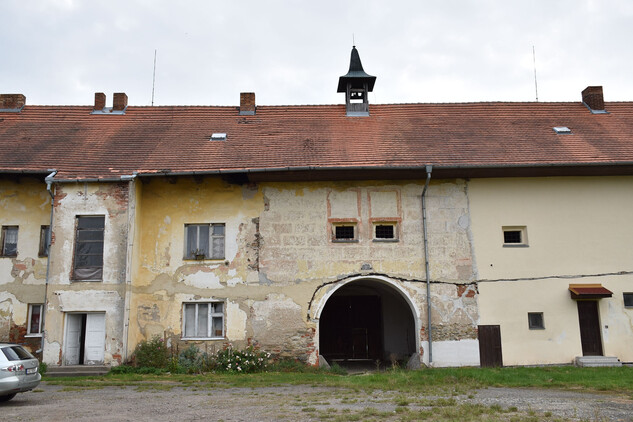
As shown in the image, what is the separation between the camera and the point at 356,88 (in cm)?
2133

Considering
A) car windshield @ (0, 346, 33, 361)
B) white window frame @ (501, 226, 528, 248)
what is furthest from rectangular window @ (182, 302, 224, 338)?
white window frame @ (501, 226, 528, 248)

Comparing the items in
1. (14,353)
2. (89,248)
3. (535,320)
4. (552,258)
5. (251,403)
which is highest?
(89,248)

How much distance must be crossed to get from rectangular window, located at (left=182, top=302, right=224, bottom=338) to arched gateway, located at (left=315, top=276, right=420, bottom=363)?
14.0ft

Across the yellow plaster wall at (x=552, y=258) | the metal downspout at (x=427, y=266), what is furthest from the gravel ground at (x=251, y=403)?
the yellow plaster wall at (x=552, y=258)

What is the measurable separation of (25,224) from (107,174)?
2859 mm

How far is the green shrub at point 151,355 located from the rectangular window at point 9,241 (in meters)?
4.59

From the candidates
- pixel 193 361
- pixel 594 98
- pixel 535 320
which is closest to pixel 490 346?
pixel 535 320

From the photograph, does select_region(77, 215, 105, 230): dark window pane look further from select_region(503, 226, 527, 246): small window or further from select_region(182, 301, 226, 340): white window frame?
select_region(503, 226, 527, 246): small window

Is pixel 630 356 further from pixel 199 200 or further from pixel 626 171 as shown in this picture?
pixel 199 200

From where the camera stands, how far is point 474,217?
1677cm

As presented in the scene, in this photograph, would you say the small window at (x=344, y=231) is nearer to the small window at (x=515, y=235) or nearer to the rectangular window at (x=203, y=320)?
the rectangular window at (x=203, y=320)

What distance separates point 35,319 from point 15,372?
6.20m

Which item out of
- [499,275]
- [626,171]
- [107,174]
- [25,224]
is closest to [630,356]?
[499,275]

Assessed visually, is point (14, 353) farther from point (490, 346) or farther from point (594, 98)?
point (594, 98)
